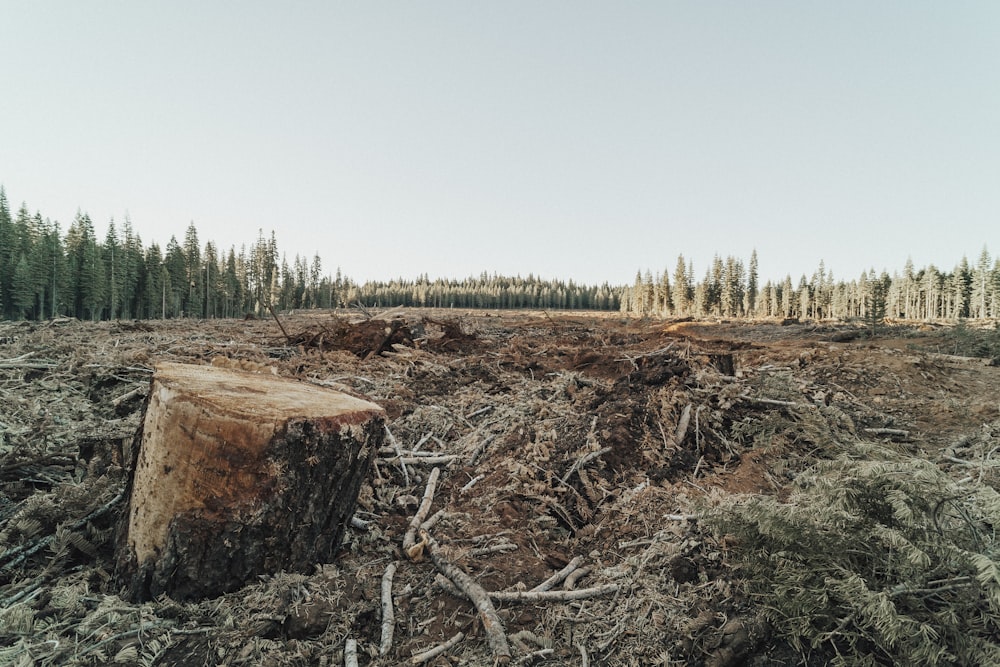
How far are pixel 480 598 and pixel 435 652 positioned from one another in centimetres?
43

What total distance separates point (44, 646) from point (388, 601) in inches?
71.3

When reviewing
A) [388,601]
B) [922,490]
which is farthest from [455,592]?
[922,490]

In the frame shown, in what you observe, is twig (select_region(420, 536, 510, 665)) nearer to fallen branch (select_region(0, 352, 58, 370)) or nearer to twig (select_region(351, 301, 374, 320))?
fallen branch (select_region(0, 352, 58, 370))

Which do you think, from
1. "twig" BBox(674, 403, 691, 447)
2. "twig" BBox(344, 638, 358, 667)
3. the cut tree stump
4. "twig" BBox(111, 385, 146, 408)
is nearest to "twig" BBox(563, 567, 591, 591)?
"twig" BBox(344, 638, 358, 667)

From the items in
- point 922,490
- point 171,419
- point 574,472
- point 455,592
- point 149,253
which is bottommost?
point 455,592

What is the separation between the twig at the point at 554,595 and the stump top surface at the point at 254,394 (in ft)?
5.54

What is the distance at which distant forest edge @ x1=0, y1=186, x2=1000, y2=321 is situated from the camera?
4925 centimetres

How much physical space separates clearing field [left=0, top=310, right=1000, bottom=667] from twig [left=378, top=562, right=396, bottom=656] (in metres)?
0.03

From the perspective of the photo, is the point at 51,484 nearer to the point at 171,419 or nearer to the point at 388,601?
the point at 171,419

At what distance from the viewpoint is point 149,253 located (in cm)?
5925

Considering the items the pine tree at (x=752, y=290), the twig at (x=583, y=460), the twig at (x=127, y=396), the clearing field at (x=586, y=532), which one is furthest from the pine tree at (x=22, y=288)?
the pine tree at (x=752, y=290)

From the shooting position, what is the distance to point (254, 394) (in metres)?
3.40

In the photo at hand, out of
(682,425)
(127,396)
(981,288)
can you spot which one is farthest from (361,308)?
(981,288)

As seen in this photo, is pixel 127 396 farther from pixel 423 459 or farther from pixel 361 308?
pixel 361 308
